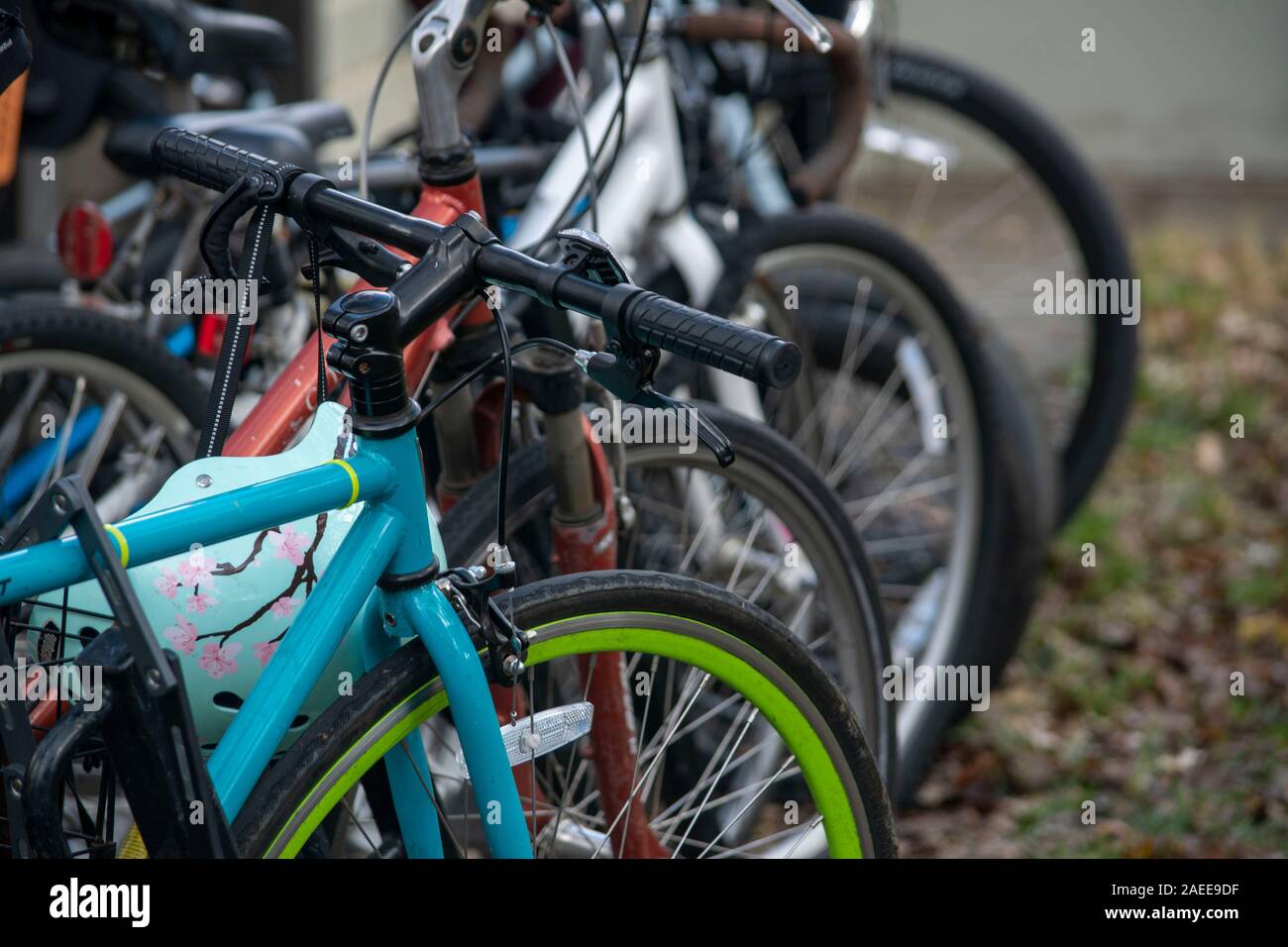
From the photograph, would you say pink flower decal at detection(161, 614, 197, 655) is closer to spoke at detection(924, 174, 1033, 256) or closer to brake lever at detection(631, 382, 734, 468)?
brake lever at detection(631, 382, 734, 468)

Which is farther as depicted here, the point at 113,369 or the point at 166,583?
the point at 113,369

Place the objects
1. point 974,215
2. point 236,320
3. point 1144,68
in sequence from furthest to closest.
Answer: point 1144,68 → point 974,215 → point 236,320

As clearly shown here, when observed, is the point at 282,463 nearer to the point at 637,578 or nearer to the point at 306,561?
the point at 306,561

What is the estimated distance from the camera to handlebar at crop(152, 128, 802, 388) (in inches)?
47.6

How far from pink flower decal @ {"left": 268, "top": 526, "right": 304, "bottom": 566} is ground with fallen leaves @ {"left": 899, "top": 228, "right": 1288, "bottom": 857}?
1.86 meters

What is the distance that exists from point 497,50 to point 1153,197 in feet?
15.6

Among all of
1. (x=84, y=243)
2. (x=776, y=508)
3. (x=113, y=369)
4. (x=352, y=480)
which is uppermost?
(x=84, y=243)

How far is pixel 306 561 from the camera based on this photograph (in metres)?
1.40

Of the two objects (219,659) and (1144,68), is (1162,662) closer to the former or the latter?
(219,659)

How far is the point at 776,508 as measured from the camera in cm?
207

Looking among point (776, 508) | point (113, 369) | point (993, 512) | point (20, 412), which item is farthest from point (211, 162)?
point (993, 512)

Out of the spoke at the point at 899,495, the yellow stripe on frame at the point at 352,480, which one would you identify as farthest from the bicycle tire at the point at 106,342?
the spoke at the point at 899,495

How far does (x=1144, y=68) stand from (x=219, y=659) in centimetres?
588
